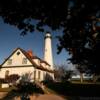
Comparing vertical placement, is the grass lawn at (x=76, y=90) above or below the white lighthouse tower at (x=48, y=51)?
below

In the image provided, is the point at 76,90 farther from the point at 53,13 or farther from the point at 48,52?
the point at 48,52

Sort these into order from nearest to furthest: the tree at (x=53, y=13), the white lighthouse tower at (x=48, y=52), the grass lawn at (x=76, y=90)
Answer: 1. the tree at (x=53, y=13)
2. the grass lawn at (x=76, y=90)
3. the white lighthouse tower at (x=48, y=52)

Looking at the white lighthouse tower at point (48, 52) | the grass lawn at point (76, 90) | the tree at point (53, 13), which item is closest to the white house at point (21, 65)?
the white lighthouse tower at point (48, 52)

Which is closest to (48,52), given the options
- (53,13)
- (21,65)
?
(21,65)

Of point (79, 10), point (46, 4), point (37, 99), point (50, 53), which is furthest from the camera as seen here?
point (50, 53)

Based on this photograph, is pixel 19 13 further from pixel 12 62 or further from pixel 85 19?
pixel 12 62

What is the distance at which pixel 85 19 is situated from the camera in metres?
9.01

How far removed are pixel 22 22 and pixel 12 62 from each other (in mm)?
42510

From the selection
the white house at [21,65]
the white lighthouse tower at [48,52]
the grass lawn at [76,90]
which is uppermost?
the white lighthouse tower at [48,52]

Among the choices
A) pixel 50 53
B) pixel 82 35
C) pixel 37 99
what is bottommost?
pixel 37 99

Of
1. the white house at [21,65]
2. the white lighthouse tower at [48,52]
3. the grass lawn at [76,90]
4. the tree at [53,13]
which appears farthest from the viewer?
the white lighthouse tower at [48,52]

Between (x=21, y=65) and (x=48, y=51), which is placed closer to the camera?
(x=21, y=65)

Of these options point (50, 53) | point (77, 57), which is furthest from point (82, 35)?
point (50, 53)

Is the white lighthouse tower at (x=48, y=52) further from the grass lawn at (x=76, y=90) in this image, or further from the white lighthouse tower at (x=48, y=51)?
the grass lawn at (x=76, y=90)
